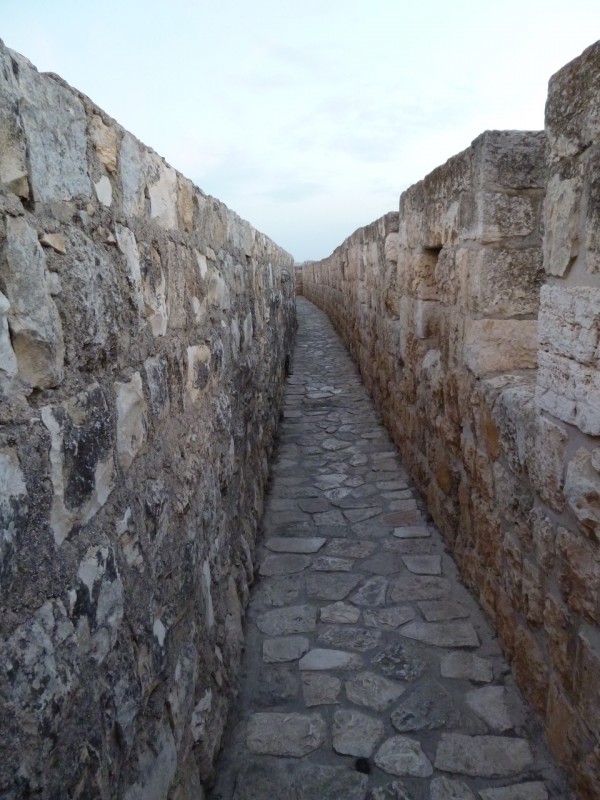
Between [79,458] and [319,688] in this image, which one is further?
[319,688]

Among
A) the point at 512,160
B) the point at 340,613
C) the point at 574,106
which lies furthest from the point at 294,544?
the point at 574,106

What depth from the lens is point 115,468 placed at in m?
1.19

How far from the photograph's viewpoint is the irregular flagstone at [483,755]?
179 cm

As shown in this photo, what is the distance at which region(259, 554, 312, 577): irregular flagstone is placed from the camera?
115 inches

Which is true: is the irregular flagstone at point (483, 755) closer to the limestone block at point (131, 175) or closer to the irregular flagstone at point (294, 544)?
the irregular flagstone at point (294, 544)

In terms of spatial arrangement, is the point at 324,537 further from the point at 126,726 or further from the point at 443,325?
the point at 126,726

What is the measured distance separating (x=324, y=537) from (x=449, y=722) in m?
1.36

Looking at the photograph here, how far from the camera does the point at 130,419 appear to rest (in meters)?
1.29

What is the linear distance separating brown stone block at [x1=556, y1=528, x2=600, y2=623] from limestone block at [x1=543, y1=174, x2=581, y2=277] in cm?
76

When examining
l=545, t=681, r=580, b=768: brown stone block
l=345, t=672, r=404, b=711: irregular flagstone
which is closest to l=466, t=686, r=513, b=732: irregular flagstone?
l=545, t=681, r=580, b=768: brown stone block

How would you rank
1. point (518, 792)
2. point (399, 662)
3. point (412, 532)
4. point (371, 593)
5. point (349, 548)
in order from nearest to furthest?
1. point (518, 792)
2. point (399, 662)
3. point (371, 593)
4. point (349, 548)
5. point (412, 532)

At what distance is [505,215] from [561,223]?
0.85m

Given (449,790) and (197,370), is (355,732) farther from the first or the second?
(197,370)

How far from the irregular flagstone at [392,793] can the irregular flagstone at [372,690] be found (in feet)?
1.02
